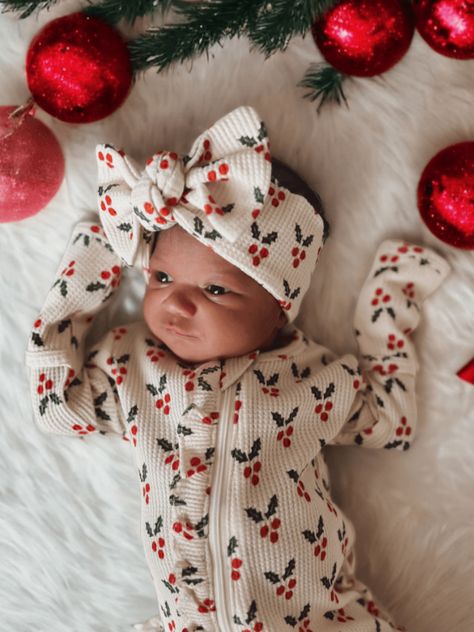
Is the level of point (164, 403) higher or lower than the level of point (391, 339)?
lower

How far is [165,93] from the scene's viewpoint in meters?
1.21

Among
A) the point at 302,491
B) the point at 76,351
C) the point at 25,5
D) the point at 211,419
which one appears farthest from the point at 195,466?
the point at 25,5

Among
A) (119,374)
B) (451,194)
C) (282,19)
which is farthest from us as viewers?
(119,374)

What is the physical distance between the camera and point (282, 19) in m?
0.99

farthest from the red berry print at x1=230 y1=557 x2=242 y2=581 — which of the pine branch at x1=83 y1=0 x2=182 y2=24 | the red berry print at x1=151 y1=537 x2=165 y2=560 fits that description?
the pine branch at x1=83 y1=0 x2=182 y2=24

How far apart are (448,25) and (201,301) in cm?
55

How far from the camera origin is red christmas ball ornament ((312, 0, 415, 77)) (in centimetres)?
105

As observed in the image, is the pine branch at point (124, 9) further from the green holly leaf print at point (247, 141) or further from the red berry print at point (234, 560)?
the red berry print at point (234, 560)

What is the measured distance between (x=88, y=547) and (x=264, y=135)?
2.65 feet

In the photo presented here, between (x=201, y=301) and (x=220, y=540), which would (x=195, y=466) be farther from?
(x=201, y=301)

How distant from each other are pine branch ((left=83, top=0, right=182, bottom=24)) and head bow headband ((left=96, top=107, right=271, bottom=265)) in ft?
0.66

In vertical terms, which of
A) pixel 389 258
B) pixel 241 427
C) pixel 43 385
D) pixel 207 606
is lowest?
pixel 207 606

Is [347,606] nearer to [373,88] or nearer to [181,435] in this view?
[181,435]

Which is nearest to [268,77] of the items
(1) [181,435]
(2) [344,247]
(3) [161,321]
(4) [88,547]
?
(2) [344,247]
